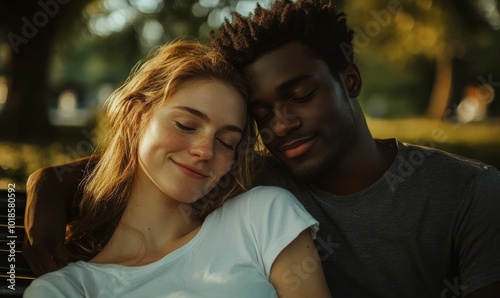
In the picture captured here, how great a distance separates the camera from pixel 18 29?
8.05 meters

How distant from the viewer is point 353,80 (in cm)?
262

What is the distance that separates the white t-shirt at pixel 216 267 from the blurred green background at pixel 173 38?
2.33 meters

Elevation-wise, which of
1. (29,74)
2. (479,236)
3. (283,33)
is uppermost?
(283,33)

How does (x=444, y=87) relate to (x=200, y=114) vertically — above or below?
below

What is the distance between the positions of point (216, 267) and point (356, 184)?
726 millimetres

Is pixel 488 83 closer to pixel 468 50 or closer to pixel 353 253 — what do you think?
pixel 468 50

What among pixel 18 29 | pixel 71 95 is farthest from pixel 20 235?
pixel 71 95

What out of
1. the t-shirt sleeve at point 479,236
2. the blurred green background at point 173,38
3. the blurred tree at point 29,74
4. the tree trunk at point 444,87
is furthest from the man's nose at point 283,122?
the tree trunk at point 444,87

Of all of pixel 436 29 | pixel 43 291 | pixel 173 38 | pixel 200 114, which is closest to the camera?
pixel 43 291

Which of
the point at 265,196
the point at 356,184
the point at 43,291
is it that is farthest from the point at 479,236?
the point at 43,291

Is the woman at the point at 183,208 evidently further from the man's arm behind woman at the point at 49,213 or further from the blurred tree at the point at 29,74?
the blurred tree at the point at 29,74

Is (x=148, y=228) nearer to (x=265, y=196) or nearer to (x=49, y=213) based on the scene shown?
(x=49, y=213)

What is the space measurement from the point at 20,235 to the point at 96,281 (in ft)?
1.81

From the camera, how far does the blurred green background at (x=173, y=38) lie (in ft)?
25.4
